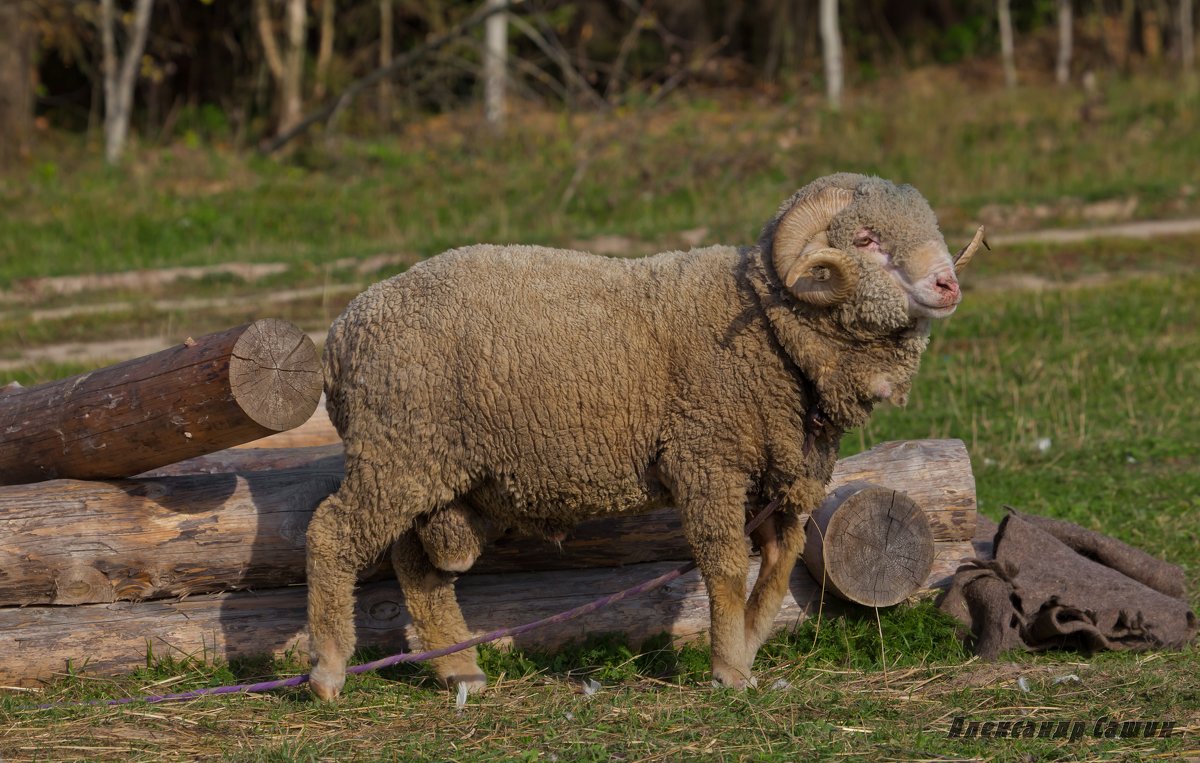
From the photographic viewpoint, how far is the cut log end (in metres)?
5.49

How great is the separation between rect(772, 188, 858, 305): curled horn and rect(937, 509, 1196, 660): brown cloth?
76.0 inches

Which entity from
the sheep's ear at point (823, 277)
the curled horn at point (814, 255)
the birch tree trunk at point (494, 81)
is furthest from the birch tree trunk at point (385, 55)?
the sheep's ear at point (823, 277)

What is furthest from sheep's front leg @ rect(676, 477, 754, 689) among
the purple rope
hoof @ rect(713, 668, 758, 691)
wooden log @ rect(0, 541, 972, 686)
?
wooden log @ rect(0, 541, 972, 686)

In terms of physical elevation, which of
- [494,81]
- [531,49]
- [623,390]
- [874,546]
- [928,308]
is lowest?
[874,546]

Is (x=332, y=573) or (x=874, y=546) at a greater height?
(x=332, y=573)

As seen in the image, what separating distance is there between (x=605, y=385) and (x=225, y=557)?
2023 millimetres

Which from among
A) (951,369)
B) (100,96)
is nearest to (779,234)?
(951,369)

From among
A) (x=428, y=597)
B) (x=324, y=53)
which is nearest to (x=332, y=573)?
(x=428, y=597)

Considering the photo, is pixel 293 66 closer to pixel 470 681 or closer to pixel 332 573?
pixel 332 573

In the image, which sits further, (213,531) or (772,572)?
(213,531)

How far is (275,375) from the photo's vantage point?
556 cm

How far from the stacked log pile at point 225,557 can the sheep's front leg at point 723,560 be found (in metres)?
0.73

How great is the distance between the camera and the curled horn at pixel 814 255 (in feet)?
17.1

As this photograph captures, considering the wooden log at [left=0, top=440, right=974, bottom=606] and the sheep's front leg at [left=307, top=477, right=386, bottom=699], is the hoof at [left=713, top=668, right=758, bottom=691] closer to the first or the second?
the wooden log at [left=0, top=440, right=974, bottom=606]
